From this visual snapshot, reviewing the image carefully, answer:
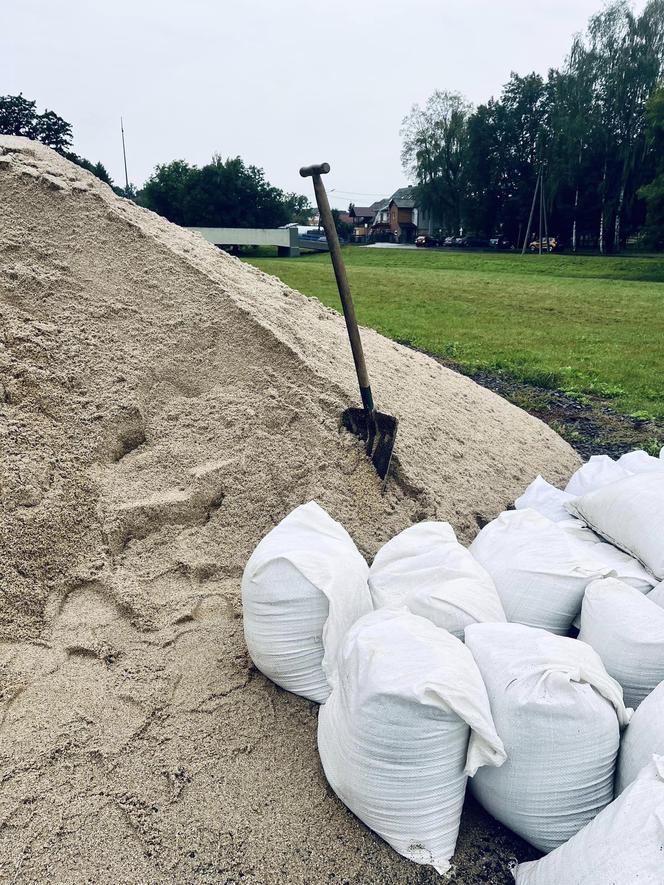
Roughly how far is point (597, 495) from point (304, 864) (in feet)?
5.40

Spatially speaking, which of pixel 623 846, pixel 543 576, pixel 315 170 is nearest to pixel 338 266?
pixel 315 170

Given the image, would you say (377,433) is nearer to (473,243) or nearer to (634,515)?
(634,515)

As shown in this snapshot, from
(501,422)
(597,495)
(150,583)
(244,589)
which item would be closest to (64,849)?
(244,589)

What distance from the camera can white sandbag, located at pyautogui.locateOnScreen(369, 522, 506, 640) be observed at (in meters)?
1.84

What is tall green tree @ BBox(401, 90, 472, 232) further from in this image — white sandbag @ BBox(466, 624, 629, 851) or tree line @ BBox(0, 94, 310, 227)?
white sandbag @ BBox(466, 624, 629, 851)

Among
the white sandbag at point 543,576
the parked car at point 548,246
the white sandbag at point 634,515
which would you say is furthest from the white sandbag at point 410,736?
the parked car at point 548,246

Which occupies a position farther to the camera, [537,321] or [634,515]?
[537,321]

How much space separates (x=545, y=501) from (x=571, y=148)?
94.8 feet

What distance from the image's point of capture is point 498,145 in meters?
35.0

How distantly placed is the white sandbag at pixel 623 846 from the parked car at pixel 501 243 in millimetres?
35186

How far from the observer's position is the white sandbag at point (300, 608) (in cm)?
186

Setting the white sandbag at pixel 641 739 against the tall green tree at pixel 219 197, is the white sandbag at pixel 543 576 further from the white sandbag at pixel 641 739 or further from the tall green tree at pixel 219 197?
the tall green tree at pixel 219 197

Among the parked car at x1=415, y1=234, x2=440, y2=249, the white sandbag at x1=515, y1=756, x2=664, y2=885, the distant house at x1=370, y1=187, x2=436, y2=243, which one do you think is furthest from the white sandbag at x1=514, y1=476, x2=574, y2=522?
the distant house at x1=370, y1=187, x2=436, y2=243

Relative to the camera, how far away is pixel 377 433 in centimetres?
282
